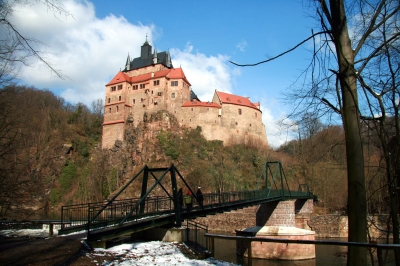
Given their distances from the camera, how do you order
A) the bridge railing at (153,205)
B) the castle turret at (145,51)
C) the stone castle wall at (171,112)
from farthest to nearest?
the castle turret at (145,51), the stone castle wall at (171,112), the bridge railing at (153,205)

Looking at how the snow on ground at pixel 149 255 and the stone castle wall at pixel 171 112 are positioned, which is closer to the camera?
the snow on ground at pixel 149 255

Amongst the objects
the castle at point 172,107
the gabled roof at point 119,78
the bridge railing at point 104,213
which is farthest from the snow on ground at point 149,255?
the gabled roof at point 119,78

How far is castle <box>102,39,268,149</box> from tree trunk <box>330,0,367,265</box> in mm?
62716

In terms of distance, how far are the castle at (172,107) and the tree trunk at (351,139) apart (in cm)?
6272

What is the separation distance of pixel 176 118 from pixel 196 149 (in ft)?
33.0

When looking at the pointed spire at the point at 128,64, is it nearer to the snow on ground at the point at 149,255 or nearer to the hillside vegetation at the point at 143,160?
the hillside vegetation at the point at 143,160

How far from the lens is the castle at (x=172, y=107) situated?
68.8m

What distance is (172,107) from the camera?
2712 inches

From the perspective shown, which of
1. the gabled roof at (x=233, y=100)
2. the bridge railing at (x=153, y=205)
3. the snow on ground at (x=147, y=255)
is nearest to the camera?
the snow on ground at (x=147, y=255)

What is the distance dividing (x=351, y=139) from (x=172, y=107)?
6455 cm

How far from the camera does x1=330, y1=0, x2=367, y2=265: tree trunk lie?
488 centimetres


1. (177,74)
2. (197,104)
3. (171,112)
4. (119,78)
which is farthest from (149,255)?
(119,78)

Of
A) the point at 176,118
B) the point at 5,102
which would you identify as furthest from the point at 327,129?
the point at 176,118

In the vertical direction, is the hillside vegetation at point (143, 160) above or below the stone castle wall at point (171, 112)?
below
